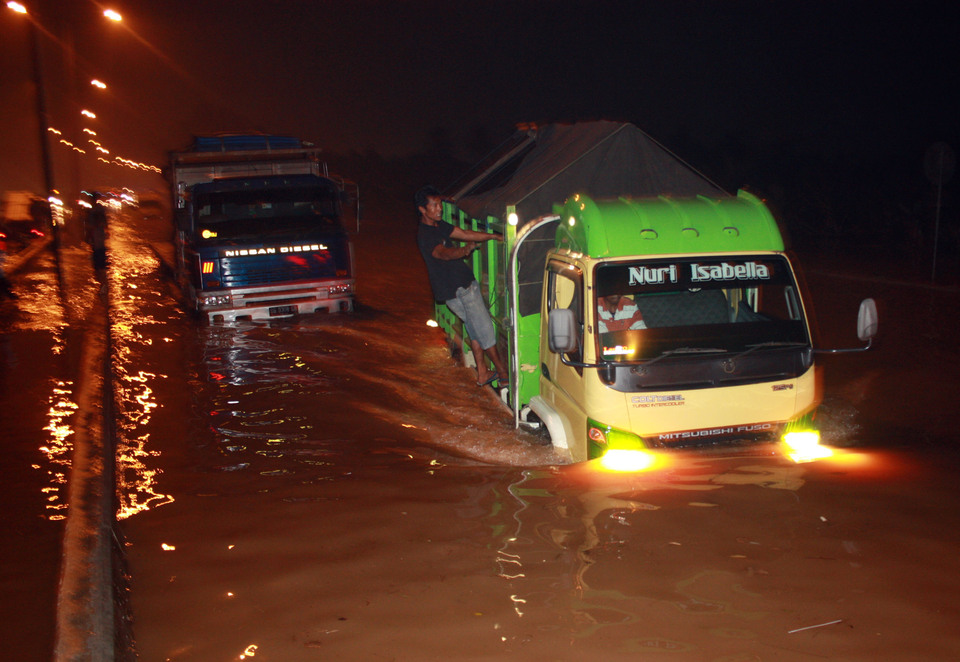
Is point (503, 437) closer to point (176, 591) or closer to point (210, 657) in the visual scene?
point (176, 591)

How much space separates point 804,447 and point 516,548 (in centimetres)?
241

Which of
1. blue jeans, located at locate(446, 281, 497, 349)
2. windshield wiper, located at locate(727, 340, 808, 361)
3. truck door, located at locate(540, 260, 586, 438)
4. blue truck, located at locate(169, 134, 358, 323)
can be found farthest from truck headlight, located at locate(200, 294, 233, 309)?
windshield wiper, located at locate(727, 340, 808, 361)

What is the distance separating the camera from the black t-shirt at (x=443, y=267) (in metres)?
7.95

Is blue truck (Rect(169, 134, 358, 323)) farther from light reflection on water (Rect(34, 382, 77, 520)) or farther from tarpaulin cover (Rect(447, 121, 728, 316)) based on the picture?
tarpaulin cover (Rect(447, 121, 728, 316))

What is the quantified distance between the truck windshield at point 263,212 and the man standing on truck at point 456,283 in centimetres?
610

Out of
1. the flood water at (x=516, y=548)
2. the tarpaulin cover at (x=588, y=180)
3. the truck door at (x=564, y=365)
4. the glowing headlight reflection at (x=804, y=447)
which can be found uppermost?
the tarpaulin cover at (x=588, y=180)

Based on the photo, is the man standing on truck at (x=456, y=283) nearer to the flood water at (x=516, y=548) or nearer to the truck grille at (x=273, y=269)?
the flood water at (x=516, y=548)

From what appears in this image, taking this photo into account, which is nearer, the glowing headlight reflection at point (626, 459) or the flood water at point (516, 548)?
the flood water at point (516, 548)

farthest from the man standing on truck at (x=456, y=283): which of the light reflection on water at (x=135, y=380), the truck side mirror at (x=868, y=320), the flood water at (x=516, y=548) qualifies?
the truck side mirror at (x=868, y=320)

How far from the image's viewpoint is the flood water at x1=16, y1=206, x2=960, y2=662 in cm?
331

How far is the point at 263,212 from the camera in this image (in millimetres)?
13625

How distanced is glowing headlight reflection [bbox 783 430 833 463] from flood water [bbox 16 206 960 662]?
16 cm

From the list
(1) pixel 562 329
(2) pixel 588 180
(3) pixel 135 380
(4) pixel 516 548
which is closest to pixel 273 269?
(3) pixel 135 380

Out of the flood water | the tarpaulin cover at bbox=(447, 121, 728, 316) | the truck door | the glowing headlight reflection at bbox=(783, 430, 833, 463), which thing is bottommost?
the flood water
